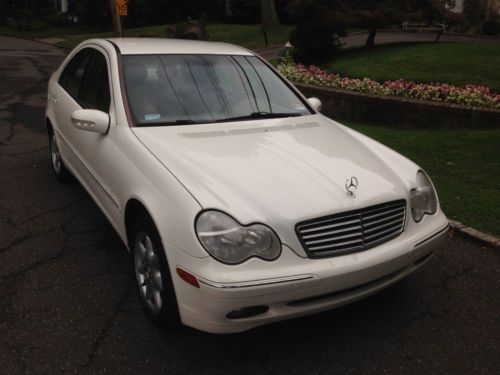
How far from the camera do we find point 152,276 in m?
2.65

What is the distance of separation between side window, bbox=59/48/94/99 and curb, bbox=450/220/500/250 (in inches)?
136

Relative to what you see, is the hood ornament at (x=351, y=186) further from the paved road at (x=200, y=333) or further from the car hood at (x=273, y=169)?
the paved road at (x=200, y=333)

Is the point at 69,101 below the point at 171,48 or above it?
below

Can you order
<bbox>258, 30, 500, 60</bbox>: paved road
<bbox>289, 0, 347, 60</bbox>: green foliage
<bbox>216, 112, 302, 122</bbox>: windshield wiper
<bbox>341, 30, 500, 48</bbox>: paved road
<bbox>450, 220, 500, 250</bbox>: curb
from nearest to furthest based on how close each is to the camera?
<bbox>216, 112, 302, 122</bbox>: windshield wiper < <bbox>450, 220, 500, 250</bbox>: curb < <bbox>289, 0, 347, 60</bbox>: green foliage < <bbox>258, 30, 500, 60</bbox>: paved road < <bbox>341, 30, 500, 48</bbox>: paved road

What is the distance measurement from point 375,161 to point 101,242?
85.8 inches

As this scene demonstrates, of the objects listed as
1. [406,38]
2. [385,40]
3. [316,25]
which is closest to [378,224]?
[316,25]

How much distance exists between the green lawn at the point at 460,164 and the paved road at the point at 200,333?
542 millimetres

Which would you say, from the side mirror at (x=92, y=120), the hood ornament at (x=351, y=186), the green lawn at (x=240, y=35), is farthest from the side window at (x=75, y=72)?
the green lawn at (x=240, y=35)

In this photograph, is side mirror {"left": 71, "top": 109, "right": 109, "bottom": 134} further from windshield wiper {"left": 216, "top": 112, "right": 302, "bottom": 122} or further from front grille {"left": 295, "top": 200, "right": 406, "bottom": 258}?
front grille {"left": 295, "top": 200, "right": 406, "bottom": 258}

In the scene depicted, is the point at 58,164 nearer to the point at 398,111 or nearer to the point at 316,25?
the point at 398,111

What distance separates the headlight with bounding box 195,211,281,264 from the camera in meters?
2.24

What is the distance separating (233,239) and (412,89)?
669 centimetres

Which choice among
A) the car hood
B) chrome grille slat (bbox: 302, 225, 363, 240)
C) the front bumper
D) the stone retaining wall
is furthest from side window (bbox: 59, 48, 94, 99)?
the stone retaining wall

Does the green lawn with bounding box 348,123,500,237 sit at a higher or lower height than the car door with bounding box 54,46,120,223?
lower
